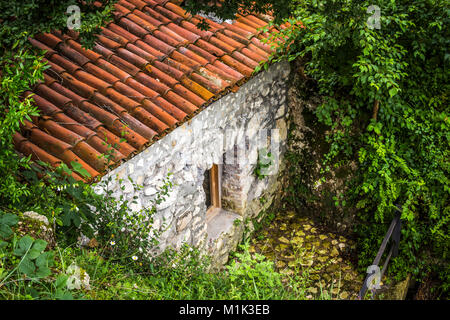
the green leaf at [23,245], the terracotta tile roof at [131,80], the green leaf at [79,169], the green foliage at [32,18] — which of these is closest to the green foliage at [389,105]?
the terracotta tile roof at [131,80]

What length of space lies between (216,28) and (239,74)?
85cm

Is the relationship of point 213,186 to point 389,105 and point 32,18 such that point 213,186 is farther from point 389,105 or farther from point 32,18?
point 32,18

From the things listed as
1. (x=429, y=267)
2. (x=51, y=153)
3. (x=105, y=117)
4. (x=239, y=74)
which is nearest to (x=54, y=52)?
(x=105, y=117)

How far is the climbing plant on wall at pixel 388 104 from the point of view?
4.04 meters

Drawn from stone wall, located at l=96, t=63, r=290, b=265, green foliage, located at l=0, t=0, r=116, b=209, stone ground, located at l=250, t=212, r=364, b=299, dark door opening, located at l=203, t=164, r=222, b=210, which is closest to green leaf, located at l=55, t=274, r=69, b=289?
green foliage, located at l=0, t=0, r=116, b=209

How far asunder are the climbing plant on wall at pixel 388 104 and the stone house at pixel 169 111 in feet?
2.26

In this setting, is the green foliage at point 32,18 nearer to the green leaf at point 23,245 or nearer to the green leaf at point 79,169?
the green leaf at point 79,169

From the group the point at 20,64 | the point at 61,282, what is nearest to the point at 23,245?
the point at 61,282

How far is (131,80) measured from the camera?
11.6ft

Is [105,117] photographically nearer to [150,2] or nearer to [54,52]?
[54,52]

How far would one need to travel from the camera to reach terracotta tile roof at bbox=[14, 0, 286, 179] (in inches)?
117

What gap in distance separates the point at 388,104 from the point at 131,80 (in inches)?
121

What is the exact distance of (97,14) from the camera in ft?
9.23

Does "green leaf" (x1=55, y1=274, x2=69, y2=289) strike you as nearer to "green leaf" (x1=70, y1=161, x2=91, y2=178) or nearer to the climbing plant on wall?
"green leaf" (x1=70, y1=161, x2=91, y2=178)
